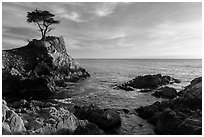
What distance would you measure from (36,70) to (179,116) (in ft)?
95.4

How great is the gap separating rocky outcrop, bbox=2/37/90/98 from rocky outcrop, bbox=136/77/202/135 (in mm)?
17376

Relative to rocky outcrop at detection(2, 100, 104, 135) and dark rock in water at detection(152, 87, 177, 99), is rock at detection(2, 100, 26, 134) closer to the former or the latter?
rocky outcrop at detection(2, 100, 104, 135)

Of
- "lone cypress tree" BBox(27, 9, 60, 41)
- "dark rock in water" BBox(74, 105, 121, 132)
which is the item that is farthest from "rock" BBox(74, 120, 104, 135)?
"lone cypress tree" BBox(27, 9, 60, 41)

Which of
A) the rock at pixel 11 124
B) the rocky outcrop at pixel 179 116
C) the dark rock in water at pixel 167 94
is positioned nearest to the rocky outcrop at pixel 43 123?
the rock at pixel 11 124

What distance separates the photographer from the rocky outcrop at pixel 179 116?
42.0 ft

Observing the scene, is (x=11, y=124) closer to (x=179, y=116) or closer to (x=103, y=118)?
(x=103, y=118)

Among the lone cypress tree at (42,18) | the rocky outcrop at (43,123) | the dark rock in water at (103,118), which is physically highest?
the lone cypress tree at (42,18)

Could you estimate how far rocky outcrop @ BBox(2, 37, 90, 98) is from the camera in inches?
1189

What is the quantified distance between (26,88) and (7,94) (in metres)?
3.01

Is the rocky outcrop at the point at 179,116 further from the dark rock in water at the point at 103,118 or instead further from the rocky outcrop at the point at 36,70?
the rocky outcrop at the point at 36,70

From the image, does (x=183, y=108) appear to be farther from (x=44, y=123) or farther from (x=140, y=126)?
(x=44, y=123)

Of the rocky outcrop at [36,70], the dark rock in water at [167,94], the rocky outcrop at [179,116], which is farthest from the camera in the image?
the rocky outcrop at [36,70]

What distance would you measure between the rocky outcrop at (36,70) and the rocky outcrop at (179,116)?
17376mm

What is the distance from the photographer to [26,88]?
30297 mm
